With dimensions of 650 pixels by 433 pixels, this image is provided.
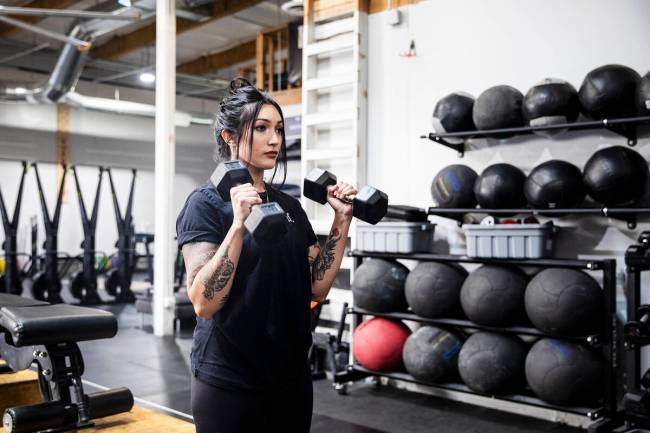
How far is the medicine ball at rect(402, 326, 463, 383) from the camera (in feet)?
12.3

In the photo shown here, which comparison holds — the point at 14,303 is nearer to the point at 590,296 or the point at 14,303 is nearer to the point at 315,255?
the point at 315,255

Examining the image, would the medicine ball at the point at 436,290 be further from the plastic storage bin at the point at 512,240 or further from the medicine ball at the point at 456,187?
the medicine ball at the point at 456,187

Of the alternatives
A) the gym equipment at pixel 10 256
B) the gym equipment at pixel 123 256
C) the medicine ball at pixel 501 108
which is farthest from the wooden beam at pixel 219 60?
the medicine ball at pixel 501 108

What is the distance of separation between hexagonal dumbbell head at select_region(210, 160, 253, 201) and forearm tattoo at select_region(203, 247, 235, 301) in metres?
0.15

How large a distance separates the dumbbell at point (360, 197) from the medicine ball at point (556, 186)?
206 cm

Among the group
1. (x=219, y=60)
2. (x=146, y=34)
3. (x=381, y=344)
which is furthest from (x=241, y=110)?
(x=219, y=60)

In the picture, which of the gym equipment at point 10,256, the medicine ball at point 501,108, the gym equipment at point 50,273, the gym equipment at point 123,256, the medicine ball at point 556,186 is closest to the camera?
the medicine ball at point 556,186

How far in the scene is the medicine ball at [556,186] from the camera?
3.39 meters

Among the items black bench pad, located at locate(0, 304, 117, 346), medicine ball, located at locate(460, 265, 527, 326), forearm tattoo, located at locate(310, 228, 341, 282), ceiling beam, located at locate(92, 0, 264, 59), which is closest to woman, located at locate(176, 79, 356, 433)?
forearm tattoo, located at locate(310, 228, 341, 282)

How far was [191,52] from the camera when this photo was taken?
34.5 ft

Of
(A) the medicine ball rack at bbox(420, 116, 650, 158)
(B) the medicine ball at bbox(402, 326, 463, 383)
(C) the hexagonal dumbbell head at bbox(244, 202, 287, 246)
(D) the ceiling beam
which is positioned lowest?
(B) the medicine ball at bbox(402, 326, 463, 383)

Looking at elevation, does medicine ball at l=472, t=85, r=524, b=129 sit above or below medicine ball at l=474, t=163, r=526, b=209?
above

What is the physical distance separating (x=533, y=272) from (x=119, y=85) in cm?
1012

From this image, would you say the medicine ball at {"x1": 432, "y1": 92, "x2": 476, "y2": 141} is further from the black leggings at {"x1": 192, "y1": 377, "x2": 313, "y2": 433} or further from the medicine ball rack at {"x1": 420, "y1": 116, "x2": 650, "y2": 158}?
the black leggings at {"x1": 192, "y1": 377, "x2": 313, "y2": 433}
